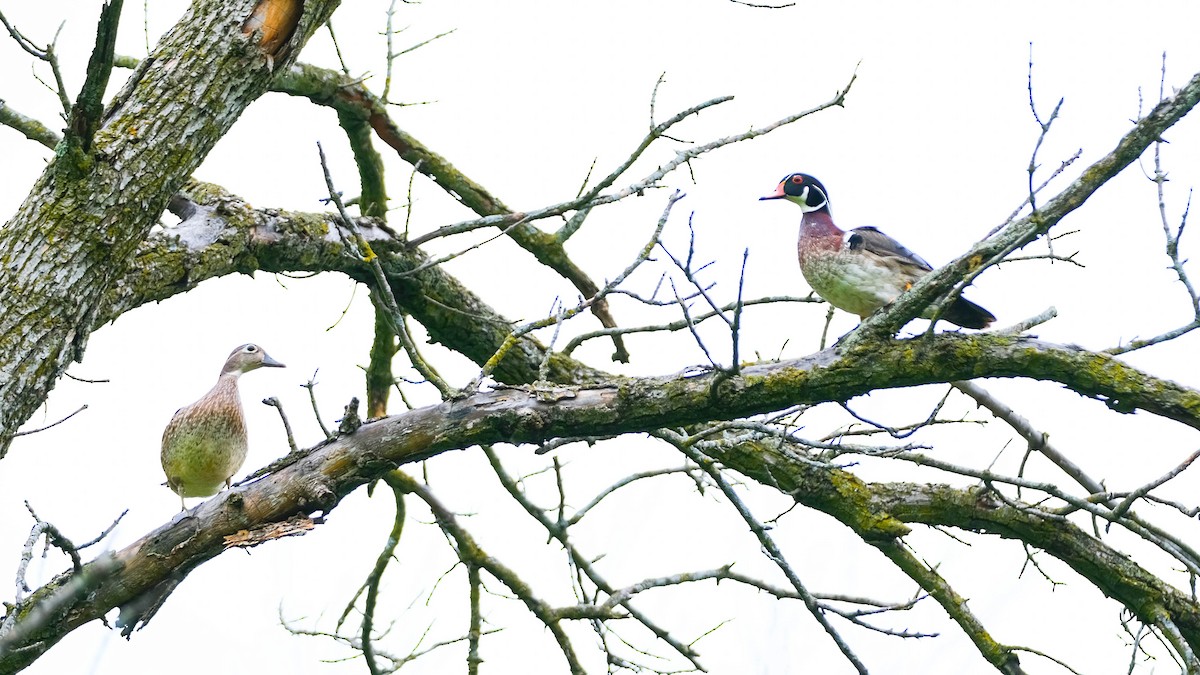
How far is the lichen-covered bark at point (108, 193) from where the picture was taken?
10.3 feet

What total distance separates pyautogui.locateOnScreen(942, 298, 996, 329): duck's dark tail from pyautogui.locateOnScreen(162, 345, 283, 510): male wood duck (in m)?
3.19

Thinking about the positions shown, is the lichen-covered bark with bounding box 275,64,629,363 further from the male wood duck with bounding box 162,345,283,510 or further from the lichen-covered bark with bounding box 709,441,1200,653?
the male wood duck with bounding box 162,345,283,510

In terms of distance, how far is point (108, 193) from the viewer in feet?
10.7

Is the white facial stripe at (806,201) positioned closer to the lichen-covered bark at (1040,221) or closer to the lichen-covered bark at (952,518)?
the lichen-covered bark at (952,518)

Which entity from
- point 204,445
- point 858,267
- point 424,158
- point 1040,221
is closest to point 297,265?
point 424,158

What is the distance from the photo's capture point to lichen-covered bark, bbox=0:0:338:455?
10.3 feet

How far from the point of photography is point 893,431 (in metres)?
3.42

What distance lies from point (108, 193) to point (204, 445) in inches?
85.9

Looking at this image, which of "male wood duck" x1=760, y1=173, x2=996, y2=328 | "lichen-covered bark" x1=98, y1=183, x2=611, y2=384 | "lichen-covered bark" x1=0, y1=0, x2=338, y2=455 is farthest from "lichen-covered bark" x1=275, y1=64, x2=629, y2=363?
"lichen-covered bark" x1=0, y1=0, x2=338, y2=455

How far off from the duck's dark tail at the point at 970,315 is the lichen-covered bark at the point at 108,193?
104 inches

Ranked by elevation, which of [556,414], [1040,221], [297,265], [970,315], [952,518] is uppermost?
[297,265]

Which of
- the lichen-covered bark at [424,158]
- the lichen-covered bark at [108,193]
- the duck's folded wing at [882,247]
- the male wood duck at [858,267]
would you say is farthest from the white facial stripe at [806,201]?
the lichen-covered bark at [108,193]

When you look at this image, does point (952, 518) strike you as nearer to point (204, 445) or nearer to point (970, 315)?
point (970, 315)

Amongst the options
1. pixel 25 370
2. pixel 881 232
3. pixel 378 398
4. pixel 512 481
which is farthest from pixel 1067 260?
pixel 378 398
